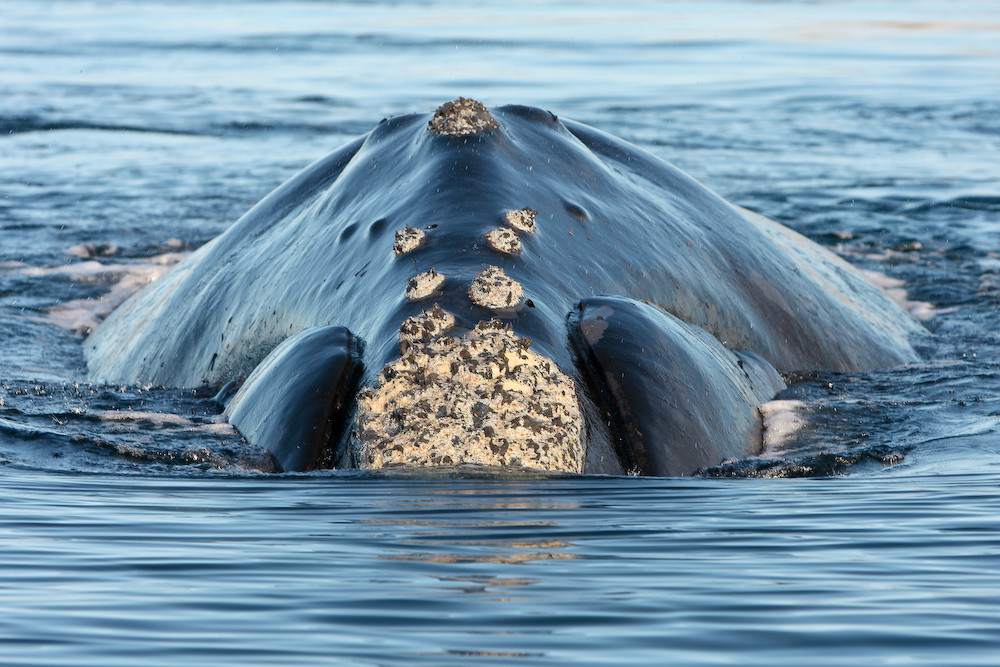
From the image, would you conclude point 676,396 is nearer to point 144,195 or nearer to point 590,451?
point 590,451

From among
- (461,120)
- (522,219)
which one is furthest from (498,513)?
(461,120)

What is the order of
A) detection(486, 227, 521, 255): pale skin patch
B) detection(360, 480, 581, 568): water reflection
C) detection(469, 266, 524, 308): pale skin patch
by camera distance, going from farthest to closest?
1. detection(486, 227, 521, 255): pale skin patch
2. detection(469, 266, 524, 308): pale skin patch
3. detection(360, 480, 581, 568): water reflection

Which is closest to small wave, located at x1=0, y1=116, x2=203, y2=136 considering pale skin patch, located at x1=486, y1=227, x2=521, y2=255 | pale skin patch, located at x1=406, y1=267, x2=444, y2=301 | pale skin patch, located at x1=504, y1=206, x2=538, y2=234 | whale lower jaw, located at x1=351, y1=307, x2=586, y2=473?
pale skin patch, located at x1=504, y1=206, x2=538, y2=234

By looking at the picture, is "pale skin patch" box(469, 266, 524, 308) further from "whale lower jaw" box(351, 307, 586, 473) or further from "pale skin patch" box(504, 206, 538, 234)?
"pale skin patch" box(504, 206, 538, 234)

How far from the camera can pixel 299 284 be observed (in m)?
6.86

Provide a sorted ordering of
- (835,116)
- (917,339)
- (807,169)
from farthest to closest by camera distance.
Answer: (835,116)
(807,169)
(917,339)

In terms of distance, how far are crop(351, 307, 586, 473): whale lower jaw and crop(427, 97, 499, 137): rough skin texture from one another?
1803 mm

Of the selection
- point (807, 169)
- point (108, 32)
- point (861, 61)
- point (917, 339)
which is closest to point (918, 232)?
point (807, 169)

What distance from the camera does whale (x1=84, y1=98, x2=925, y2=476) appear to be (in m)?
5.27

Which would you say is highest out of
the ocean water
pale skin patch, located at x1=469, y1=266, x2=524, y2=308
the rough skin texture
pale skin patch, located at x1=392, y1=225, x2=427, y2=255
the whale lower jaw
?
the rough skin texture

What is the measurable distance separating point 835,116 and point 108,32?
20.5 metres

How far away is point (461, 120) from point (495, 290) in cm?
164

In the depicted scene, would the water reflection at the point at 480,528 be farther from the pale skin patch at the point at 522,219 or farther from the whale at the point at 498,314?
the pale skin patch at the point at 522,219

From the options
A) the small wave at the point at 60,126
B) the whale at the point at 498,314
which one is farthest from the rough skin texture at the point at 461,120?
the small wave at the point at 60,126
